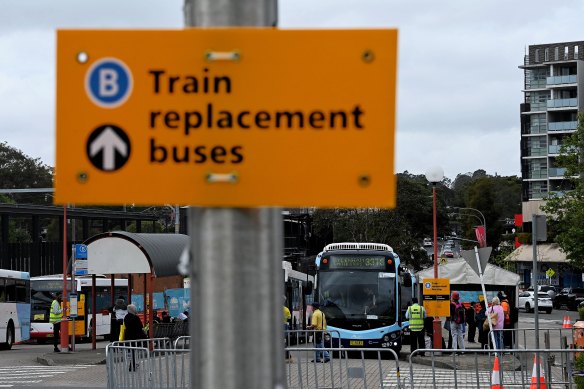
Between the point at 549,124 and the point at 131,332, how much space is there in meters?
107

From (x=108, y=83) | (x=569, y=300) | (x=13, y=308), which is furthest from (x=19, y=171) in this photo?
(x=108, y=83)

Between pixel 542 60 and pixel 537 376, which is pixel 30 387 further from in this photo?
A: pixel 542 60

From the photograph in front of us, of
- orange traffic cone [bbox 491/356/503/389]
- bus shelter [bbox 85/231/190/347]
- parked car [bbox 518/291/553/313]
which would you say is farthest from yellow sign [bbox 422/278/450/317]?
parked car [bbox 518/291/553/313]

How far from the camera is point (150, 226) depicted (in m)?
112

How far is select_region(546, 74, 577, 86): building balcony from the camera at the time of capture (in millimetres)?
124562

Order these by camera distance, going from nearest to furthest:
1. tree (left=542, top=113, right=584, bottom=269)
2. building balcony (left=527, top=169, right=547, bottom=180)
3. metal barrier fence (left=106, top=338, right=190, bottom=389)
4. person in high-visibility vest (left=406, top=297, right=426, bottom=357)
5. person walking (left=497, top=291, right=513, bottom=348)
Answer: metal barrier fence (left=106, top=338, right=190, bottom=389) < person walking (left=497, top=291, right=513, bottom=348) < person in high-visibility vest (left=406, top=297, right=426, bottom=357) < tree (left=542, top=113, right=584, bottom=269) < building balcony (left=527, top=169, right=547, bottom=180)

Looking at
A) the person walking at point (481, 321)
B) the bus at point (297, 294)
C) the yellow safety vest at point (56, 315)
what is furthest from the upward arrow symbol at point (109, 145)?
the bus at point (297, 294)

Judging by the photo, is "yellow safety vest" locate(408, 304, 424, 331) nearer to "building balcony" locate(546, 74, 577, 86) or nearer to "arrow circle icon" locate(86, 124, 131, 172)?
"arrow circle icon" locate(86, 124, 131, 172)

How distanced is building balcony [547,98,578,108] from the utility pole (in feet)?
406

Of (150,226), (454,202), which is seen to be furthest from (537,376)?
(454,202)

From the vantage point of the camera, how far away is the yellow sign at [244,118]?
309 cm

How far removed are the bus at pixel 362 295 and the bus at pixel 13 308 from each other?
11.7 m

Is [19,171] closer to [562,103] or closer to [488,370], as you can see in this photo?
[562,103]

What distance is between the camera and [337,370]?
1781 cm
